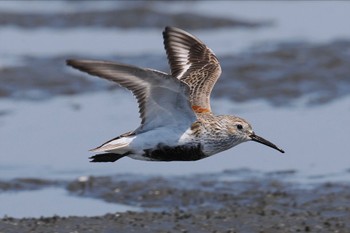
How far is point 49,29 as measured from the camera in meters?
18.2

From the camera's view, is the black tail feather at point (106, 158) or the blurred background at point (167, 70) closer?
the black tail feather at point (106, 158)

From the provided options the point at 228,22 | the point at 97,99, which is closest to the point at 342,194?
the point at 97,99

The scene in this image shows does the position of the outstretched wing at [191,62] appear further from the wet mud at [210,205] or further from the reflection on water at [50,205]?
the reflection on water at [50,205]

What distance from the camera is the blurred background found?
1140cm

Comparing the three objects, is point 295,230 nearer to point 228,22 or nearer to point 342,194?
point 342,194

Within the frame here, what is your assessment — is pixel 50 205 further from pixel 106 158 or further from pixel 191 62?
pixel 106 158

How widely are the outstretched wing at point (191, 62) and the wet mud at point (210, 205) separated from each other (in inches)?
45.3

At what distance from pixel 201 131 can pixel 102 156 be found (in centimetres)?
76

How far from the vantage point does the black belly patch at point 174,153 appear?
805 centimetres

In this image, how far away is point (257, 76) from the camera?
14992 mm

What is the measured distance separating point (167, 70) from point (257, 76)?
1.35 m

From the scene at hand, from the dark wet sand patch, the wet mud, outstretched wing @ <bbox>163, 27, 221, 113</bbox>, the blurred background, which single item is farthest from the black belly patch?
the dark wet sand patch

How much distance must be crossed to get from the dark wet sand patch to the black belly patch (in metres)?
5.74

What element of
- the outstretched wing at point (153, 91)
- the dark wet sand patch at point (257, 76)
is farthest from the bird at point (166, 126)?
the dark wet sand patch at point (257, 76)
